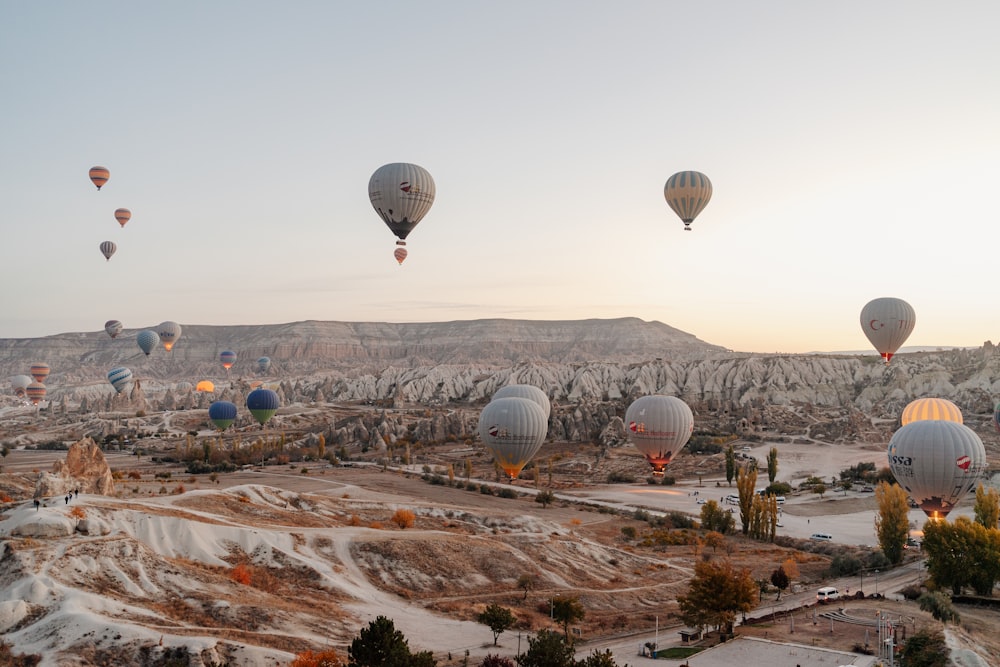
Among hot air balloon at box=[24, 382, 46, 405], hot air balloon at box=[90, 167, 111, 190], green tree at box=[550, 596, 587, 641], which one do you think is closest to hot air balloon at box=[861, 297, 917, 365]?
green tree at box=[550, 596, 587, 641]

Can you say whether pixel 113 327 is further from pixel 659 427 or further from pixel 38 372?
pixel 659 427

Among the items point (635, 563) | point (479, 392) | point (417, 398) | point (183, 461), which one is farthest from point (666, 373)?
point (635, 563)

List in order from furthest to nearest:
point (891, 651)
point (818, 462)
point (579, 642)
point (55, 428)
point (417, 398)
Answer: point (417, 398) → point (55, 428) → point (818, 462) → point (579, 642) → point (891, 651)

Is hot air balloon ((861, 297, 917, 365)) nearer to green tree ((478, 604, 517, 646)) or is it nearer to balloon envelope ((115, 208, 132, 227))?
green tree ((478, 604, 517, 646))

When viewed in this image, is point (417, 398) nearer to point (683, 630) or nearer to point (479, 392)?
point (479, 392)

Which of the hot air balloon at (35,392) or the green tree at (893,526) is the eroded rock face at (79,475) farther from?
the hot air balloon at (35,392)

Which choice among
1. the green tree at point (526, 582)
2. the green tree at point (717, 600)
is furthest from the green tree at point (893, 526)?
the green tree at point (526, 582)

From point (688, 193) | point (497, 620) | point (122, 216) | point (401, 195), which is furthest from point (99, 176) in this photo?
point (497, 620)
